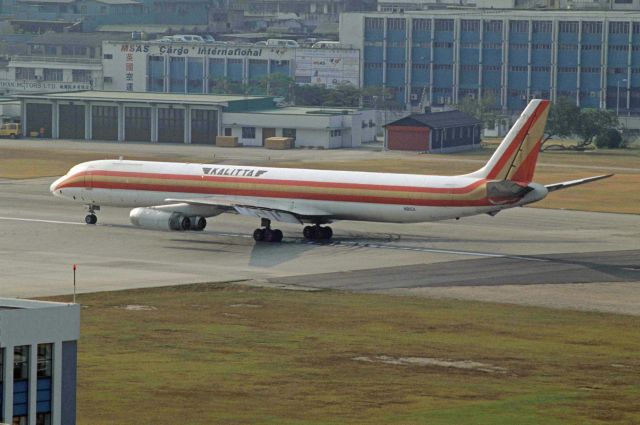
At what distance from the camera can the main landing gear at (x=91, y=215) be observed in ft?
364

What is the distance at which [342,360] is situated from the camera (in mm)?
66562

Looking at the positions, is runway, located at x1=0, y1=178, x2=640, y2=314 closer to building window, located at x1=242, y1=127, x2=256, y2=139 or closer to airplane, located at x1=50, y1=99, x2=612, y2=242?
airplane, located at x1=50, y1=99, x2=612, y2=242

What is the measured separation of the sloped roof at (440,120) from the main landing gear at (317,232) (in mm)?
85871

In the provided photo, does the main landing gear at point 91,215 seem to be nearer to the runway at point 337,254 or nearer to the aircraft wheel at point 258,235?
the runway at point 337,254

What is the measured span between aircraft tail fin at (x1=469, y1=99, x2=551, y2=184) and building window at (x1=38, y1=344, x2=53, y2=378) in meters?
51.4

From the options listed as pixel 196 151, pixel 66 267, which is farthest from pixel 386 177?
pixel 196 151

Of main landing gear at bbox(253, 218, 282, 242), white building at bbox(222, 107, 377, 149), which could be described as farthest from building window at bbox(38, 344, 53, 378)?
white building at bbox(222, 107, 377, 149)

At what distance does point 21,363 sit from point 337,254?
162ft

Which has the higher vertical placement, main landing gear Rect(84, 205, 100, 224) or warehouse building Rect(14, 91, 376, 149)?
warehouse building Rect(14, 91, 376, 149)

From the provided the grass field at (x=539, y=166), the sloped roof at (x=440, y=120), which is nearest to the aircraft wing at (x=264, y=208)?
the grass field at (x=539, y=166)

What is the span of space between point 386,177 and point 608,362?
3592cm

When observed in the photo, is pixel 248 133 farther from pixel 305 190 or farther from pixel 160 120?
pixel 305 190

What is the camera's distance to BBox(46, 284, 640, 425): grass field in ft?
190

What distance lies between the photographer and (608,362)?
222 feet
